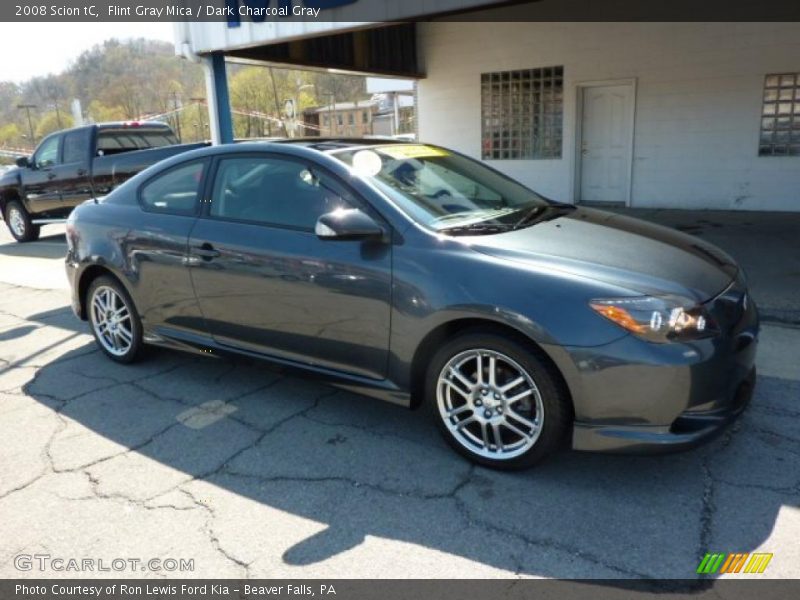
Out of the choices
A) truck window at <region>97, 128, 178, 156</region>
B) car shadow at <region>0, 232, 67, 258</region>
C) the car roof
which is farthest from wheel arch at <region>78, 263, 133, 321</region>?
truck window at <region>97, 128, 178, 156</region>

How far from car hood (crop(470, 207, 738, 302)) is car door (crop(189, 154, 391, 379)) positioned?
0.68 meters

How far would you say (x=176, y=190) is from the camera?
426 centimetres

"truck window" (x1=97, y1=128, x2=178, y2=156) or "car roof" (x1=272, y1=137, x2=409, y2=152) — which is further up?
"truck window" (x1=97, y1=128, x2=178, y2=156)

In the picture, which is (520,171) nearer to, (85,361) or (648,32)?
(648,32)

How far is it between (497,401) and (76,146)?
32.8 feet

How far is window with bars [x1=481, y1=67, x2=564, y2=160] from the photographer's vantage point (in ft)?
39.5

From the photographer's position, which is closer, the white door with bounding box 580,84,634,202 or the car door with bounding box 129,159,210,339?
the car door with bounding box 129,159,210,339

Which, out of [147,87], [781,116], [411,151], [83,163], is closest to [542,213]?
[411,151]

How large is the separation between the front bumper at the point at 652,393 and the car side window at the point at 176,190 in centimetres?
268

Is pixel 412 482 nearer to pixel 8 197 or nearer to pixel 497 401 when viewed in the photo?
pixel 497 401

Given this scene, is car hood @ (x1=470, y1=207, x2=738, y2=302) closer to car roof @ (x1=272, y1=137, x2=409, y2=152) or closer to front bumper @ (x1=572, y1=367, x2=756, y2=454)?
front bumper @ (x1=572, y1=367, x2=756, y2=454)

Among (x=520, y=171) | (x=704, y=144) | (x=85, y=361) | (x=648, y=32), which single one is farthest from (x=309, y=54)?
(x=85, y=361)

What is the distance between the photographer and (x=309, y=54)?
35.9ft

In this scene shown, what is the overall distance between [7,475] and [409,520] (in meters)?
2.16
